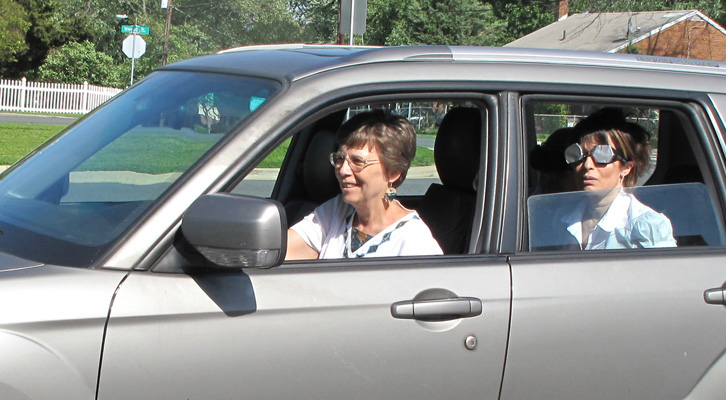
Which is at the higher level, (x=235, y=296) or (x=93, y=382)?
(x=235, y=296)

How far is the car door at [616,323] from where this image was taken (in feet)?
8.18

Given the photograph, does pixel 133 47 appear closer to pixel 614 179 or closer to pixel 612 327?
pixel 614 179

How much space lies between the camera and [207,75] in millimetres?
2793

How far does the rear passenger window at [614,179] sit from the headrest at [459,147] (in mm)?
202

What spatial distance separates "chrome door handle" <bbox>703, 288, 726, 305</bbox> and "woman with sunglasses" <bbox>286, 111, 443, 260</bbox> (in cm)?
81

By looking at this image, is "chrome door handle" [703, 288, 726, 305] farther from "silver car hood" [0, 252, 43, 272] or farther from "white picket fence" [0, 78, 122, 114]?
"white picket fence" [0, 78, 122, 114]

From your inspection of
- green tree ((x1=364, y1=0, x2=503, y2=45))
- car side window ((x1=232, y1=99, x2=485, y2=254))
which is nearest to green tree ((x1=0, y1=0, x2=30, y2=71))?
green tree ((x1=364, y1=0, x2=503, y2=45))

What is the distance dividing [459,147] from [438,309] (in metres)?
0.86

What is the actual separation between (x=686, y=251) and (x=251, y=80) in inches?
56.6

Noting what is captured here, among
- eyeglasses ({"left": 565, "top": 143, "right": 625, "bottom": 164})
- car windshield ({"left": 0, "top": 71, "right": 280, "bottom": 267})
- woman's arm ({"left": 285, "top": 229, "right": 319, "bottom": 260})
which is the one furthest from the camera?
eyeglasses ({"left": 565, "top": 143, "right": 625, "bottom": 164})

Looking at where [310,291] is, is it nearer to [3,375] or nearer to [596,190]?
[3,375]

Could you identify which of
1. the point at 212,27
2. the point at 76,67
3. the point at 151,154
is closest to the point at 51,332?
the point at 151,154

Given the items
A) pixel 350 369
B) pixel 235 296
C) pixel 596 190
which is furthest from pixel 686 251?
pixel 235 296

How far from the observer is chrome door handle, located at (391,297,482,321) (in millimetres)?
2377
